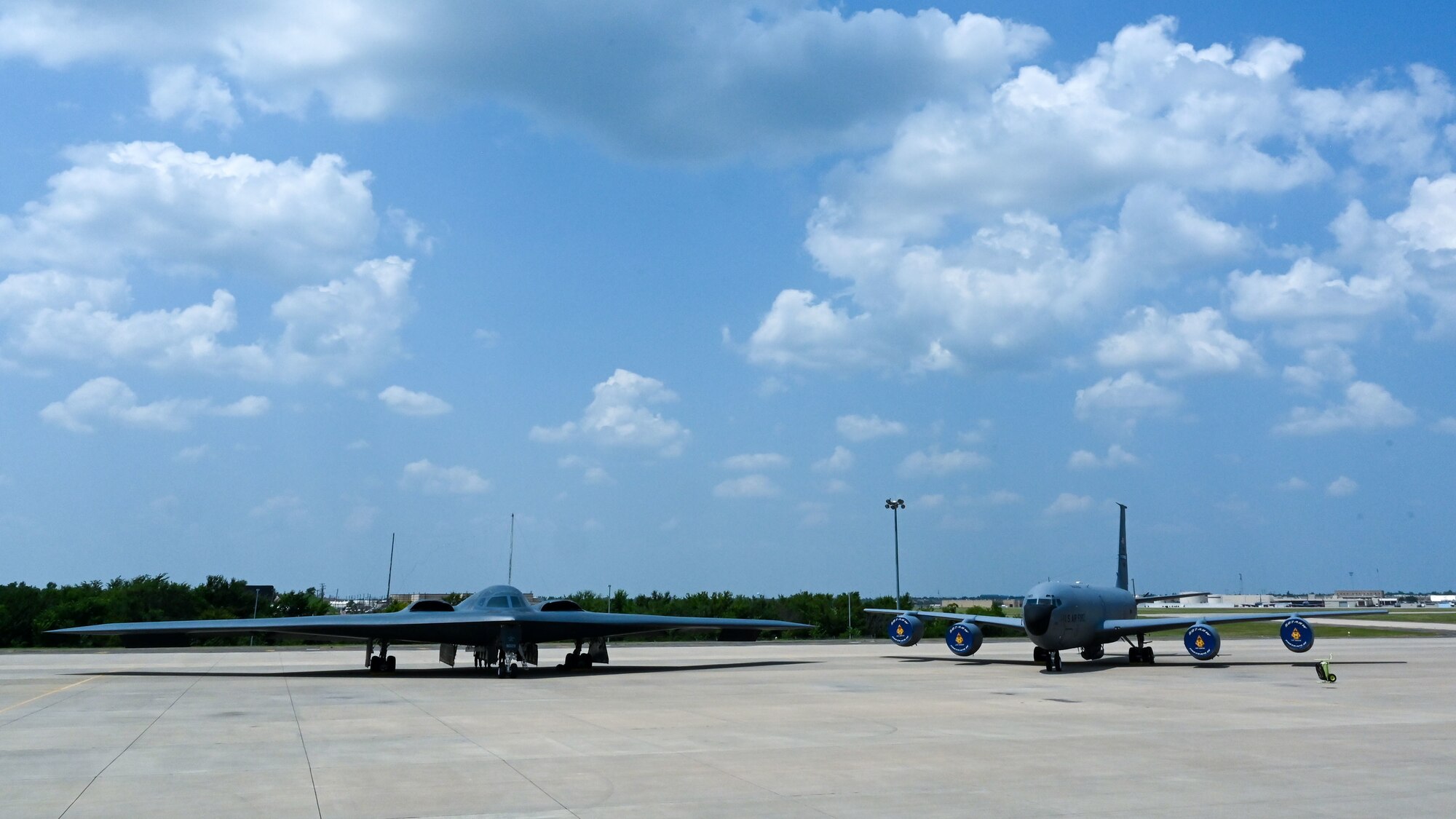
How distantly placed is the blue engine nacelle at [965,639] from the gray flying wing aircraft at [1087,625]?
0.03 metres

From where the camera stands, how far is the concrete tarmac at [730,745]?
10055mm

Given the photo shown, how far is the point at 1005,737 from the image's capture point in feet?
49.6

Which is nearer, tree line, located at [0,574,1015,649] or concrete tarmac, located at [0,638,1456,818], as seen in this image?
concrete tarmac, located at [0,638,1456,818]

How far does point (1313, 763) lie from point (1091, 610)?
21.8 m

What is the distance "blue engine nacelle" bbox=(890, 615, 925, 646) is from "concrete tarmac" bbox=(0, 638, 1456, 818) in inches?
344

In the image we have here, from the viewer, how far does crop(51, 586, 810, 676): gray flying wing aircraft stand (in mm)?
28891

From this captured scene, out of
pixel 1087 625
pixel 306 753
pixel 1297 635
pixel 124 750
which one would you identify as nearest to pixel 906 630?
pixel 1087 625

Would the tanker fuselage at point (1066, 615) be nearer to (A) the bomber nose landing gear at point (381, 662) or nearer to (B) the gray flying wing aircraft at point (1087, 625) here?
(B) the gray flying wing aircraft at point (1087, 625)

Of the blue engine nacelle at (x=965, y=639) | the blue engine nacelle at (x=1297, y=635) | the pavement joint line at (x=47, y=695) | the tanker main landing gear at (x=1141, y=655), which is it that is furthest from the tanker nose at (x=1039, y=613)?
the pavement joint line at (x=47, y=695)

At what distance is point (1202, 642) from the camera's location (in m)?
33.4

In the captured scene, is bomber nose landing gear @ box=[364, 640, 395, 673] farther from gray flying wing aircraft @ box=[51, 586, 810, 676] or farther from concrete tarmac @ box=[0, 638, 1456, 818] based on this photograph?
concrete tarmac @ box=[0, 638, 1456, 818]

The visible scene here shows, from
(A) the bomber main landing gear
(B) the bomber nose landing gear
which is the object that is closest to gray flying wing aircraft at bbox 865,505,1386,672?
(A) the bomber main landing gear

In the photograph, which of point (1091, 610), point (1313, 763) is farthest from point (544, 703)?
point (1091, 610)

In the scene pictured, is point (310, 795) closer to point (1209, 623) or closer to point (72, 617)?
point (1209, 623)
